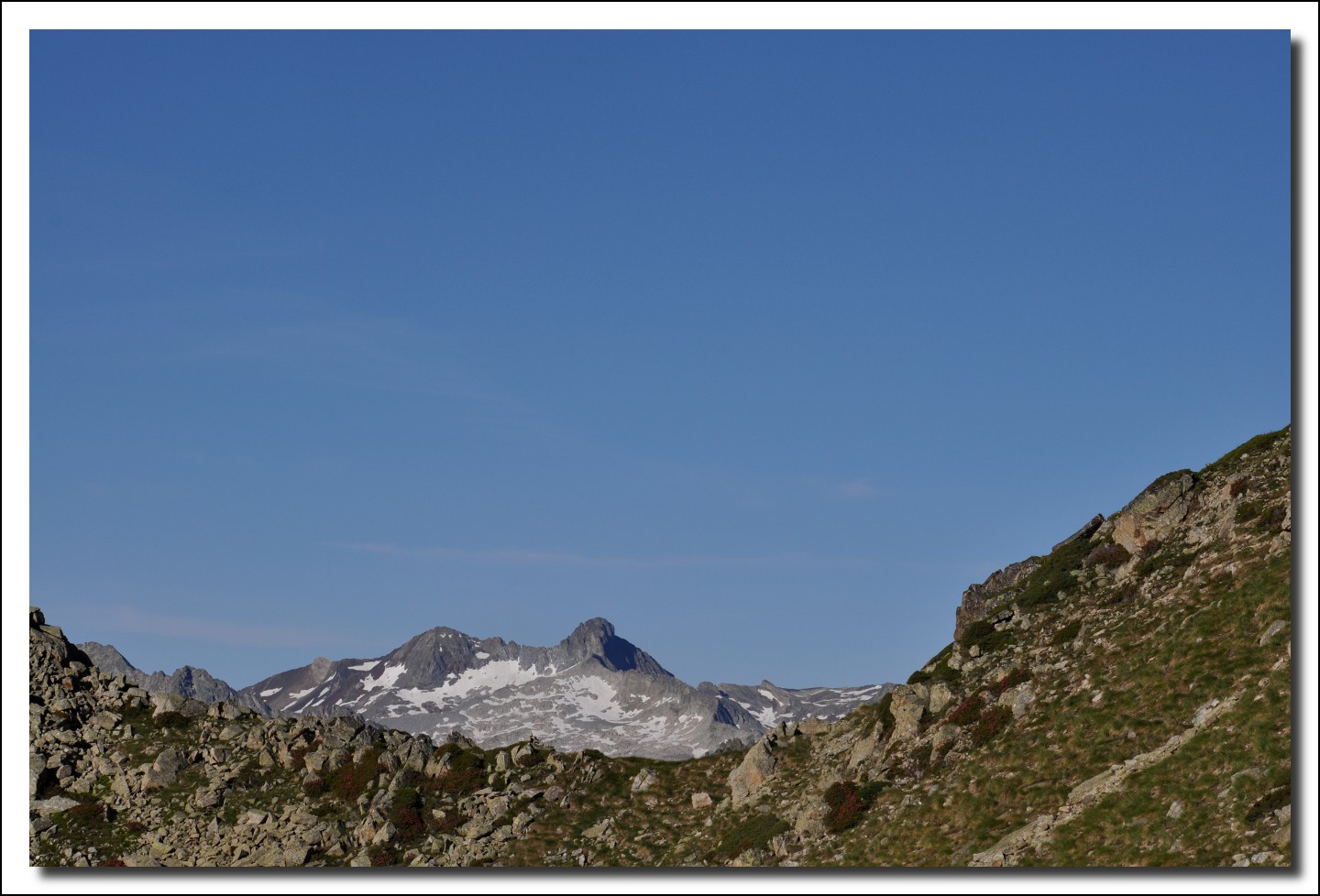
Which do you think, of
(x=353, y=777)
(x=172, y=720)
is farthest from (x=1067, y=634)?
(x=172, y=720)

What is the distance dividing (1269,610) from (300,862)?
51.5m

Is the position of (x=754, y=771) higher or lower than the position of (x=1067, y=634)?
lower

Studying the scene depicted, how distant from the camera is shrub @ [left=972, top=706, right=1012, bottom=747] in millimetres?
63469

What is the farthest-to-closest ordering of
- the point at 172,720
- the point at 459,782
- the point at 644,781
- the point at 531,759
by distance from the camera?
the point at 172,720
the point at 531,759
the point at 459,782
the point at 644,781

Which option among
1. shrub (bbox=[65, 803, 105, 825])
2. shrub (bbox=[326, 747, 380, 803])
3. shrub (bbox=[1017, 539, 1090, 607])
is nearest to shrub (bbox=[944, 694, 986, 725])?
shrub (bbox=[1017, 539, 1090, 607])

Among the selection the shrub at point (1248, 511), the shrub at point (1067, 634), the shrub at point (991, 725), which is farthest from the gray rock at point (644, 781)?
the shrub at point (1248, 511)

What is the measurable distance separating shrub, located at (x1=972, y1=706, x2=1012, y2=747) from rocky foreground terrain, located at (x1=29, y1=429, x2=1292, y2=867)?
0.21 metres

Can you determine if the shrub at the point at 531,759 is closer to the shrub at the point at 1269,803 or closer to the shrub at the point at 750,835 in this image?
the shrub at the point at 750,835

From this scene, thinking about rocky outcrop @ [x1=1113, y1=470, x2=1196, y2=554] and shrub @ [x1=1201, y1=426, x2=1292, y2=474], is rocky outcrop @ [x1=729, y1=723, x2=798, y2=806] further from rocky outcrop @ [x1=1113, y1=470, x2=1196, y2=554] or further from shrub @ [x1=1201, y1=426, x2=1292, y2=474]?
shrub @ [x1=1201, y1=426, x2=1292, y2=474]

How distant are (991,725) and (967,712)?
3.40 metres

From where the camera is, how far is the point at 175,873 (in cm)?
4584

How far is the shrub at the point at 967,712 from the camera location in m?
66.9

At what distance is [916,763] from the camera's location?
6594cm

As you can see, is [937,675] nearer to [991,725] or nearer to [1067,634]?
[1067,634]
